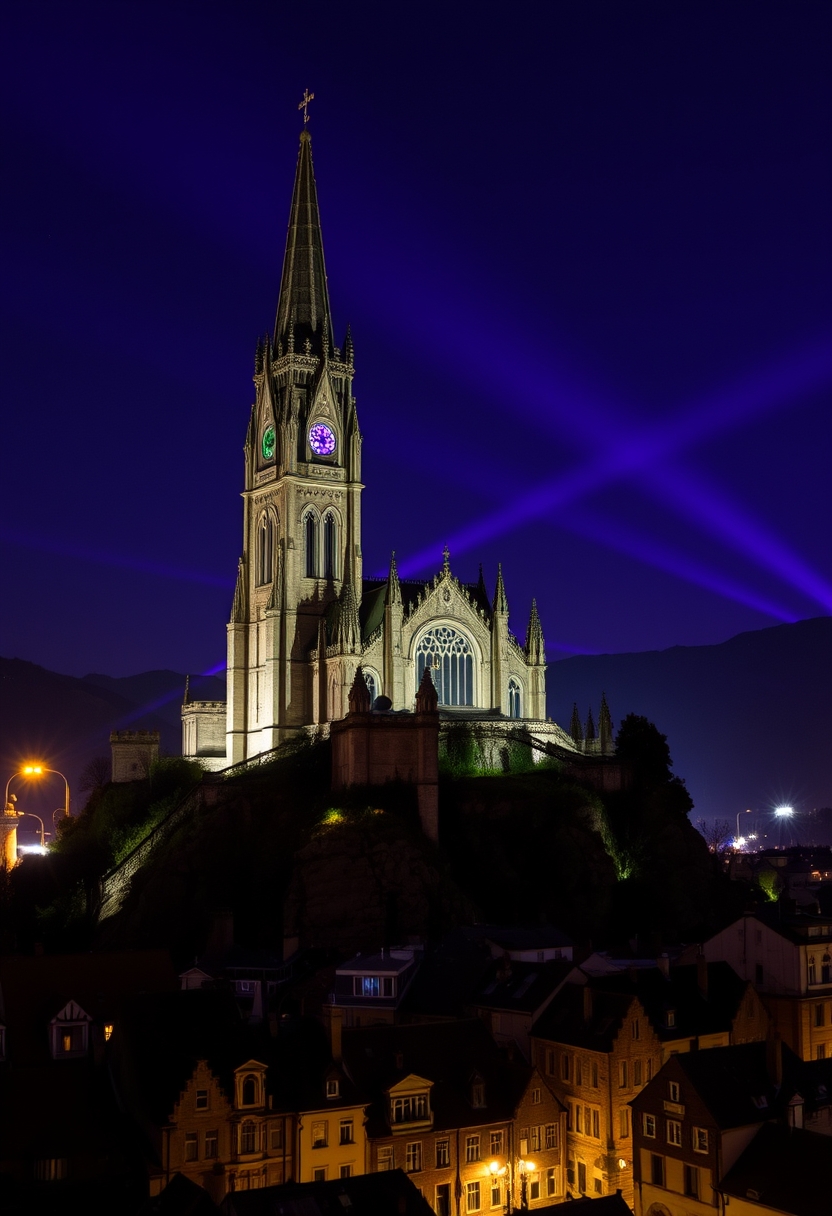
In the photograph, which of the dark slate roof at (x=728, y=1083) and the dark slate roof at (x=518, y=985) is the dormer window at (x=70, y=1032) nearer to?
the dark slate roof at (x=518, y=985)

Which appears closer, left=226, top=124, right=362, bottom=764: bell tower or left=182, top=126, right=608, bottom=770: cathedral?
left=182, top=126, right=608, bottom=770: cathedral

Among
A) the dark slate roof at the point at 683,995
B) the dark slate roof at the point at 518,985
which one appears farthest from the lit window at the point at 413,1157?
the dark slate roof at the point at 683,995

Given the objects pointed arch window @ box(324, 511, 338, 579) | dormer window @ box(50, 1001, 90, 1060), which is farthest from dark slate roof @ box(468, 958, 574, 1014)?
pointed arch window @ box(324, 511, 338, 579)

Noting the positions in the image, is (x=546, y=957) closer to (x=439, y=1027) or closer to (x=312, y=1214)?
(x=439, y=1027)

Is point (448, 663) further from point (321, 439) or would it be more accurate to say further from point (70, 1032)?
point (70, 1032)

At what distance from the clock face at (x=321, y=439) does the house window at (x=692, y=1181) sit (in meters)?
86.9

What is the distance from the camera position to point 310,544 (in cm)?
13138

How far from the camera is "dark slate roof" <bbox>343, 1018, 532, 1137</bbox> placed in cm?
5962

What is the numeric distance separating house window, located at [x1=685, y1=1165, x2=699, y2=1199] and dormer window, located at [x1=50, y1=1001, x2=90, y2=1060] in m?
26.5

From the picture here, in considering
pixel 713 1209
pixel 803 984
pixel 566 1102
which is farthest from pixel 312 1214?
pixel 803 984

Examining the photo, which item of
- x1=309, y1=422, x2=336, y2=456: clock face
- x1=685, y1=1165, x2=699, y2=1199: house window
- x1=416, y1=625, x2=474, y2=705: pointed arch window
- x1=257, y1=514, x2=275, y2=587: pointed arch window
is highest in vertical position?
x1=309, y1=422, x2=336, y2=456: clock face

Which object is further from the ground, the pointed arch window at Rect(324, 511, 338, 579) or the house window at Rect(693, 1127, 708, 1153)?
the pointed arch window at Rect(324, 511, 338, 579)

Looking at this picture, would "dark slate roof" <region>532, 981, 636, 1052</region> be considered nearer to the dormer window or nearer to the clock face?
the dormer window

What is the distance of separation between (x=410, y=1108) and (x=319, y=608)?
73.3m
